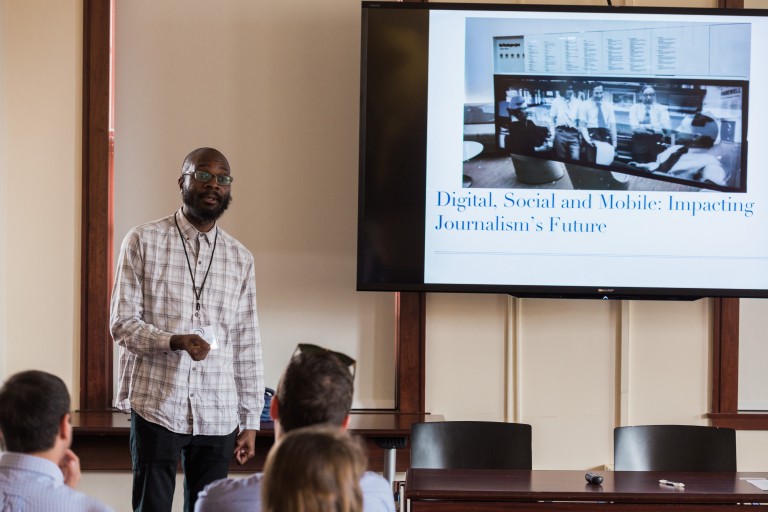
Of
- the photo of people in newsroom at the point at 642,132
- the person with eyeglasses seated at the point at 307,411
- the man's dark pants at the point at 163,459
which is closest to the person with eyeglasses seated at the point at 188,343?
the man's dark pants at the point at 163,459

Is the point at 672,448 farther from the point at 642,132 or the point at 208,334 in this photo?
the point at 208,334

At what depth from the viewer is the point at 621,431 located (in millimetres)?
3809

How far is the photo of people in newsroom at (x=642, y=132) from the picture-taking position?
173 inches

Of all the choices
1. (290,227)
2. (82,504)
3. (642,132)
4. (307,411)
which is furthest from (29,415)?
(642,132)

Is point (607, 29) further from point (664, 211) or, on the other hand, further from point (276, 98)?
point (276, 98)

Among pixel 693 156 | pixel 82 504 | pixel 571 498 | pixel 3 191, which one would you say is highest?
pixel 693 156

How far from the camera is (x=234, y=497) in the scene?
6.32ft

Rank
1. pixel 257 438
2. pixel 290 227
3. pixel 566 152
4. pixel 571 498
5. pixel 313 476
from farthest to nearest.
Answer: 1. pixel 290 227
2. pixel 566 152
3. pixel 257 438
4. pixel 571 498
5. pixel 313 476

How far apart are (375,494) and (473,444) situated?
196cm

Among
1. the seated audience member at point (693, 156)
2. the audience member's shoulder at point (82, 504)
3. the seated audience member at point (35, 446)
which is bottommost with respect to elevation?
the audience member's shoulder at point (82, 504)

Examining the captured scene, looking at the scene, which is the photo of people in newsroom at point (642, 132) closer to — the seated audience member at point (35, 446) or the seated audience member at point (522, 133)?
the seated audience member at point (522, 133)

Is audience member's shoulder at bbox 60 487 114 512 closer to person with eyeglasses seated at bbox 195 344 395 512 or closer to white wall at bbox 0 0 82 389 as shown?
person with eyeglasses seated at bbox 195 344 395 512

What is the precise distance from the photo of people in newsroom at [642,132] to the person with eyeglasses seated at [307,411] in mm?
2703

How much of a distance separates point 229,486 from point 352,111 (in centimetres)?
293
